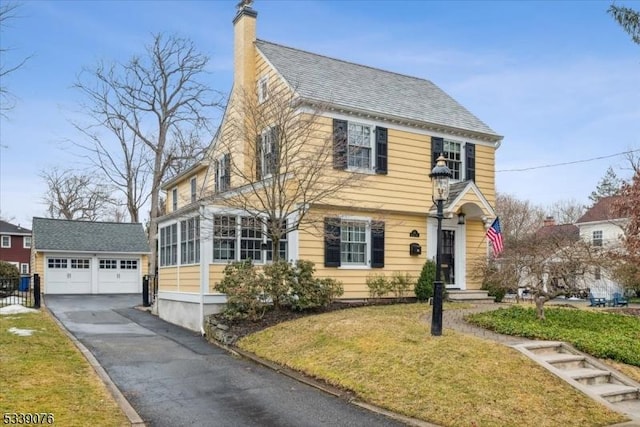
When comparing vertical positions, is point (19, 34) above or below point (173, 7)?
below

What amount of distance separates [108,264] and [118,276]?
94cm

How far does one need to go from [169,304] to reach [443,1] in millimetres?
11901

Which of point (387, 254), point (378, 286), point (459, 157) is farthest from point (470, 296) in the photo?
point (459, 157)

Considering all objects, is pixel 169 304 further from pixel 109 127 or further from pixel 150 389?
pixel 109 127

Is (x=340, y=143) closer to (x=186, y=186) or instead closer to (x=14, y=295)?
(x=186, y=186)

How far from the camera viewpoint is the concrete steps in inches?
305

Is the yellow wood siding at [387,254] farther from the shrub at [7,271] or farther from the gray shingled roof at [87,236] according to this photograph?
the gray shingled roof at [87,236]

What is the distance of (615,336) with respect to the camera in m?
10.4

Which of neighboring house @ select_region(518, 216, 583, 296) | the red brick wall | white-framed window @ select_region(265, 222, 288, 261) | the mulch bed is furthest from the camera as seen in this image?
the red brick wall

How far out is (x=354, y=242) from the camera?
16.2 metres

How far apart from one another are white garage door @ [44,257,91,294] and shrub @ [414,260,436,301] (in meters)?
22.9

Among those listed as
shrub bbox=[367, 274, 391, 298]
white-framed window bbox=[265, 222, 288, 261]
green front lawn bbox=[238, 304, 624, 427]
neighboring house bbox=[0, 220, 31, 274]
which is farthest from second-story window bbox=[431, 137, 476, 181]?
neighboring house bbox=[0, 220, 31, 274]

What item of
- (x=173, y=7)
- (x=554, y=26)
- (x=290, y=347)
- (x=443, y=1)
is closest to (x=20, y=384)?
(x=290, y=347)

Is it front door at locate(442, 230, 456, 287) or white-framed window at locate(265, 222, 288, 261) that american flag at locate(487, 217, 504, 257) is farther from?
white-framed window at locate(265, 222, 288, 261)
